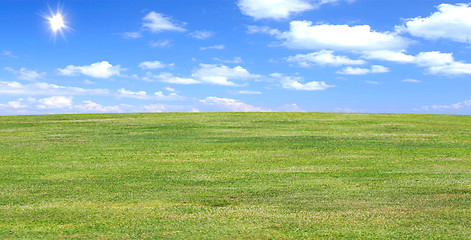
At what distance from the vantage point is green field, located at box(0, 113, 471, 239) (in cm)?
866

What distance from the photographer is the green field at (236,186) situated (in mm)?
8664

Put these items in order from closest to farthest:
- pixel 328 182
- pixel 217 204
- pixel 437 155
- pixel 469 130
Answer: pixel 217 204 < pixel 328 182 < pixel 437 155 < pixel 469 130

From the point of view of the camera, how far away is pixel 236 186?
12.7 metres

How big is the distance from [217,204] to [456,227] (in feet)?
18.4

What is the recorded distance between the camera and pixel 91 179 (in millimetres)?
13961

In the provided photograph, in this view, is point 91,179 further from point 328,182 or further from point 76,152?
point 328,182

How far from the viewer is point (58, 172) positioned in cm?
1523

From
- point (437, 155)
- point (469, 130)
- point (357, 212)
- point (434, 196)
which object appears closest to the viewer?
point (357, 212)

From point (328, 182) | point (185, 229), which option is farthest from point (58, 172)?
point (328, 182)

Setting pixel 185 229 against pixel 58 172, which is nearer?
pixel 185 229

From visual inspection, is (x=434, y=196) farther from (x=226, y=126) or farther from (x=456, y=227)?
(x=226, y=126)

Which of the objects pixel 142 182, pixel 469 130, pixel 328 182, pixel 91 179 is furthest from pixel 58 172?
pixel 469 130

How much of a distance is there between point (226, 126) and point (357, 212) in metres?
22.2

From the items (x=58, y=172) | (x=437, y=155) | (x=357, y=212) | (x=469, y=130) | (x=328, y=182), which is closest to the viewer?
(x=357, y=212)
